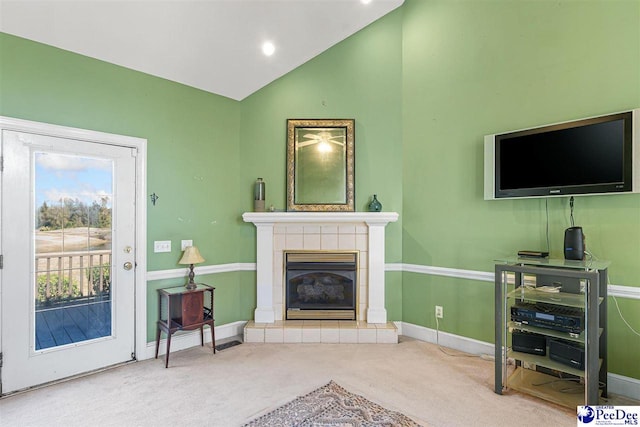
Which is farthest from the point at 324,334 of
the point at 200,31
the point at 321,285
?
the point at 200,31

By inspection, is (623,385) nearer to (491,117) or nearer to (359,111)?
(491,117)

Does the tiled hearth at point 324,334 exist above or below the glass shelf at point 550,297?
below

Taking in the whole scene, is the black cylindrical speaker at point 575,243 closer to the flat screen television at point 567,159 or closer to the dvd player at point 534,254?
the dvd player at point 534,254

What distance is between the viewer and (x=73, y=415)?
2.21 meters

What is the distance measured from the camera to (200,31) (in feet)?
9.73

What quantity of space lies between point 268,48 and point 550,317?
135 inches

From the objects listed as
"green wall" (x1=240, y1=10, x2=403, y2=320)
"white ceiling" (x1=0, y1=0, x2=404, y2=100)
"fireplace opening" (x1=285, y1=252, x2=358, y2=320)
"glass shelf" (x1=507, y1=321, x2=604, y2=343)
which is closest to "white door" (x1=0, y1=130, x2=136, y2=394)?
"white ceiling" (x1=0, y1=0, x2=404, y2=100)

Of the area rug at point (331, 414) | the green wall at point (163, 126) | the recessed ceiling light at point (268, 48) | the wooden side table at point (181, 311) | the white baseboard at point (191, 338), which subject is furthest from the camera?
the recessed ceiling light at point (268, 48)

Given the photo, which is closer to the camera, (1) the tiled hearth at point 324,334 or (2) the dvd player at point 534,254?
(2) the dvd player at point 534,254

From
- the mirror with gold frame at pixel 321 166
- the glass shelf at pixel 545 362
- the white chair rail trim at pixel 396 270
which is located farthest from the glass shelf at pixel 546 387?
the mirror with gold frame at pixel 321 166

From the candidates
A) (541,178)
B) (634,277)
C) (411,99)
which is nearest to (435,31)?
(411,99)

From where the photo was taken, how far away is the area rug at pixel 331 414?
82.5 inches

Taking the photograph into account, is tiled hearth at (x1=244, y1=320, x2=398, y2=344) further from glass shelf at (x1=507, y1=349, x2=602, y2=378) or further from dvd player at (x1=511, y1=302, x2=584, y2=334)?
dvd player at (x1=511, y1=302, x2=584, y2=334)

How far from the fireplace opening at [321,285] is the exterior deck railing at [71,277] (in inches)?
69.8
